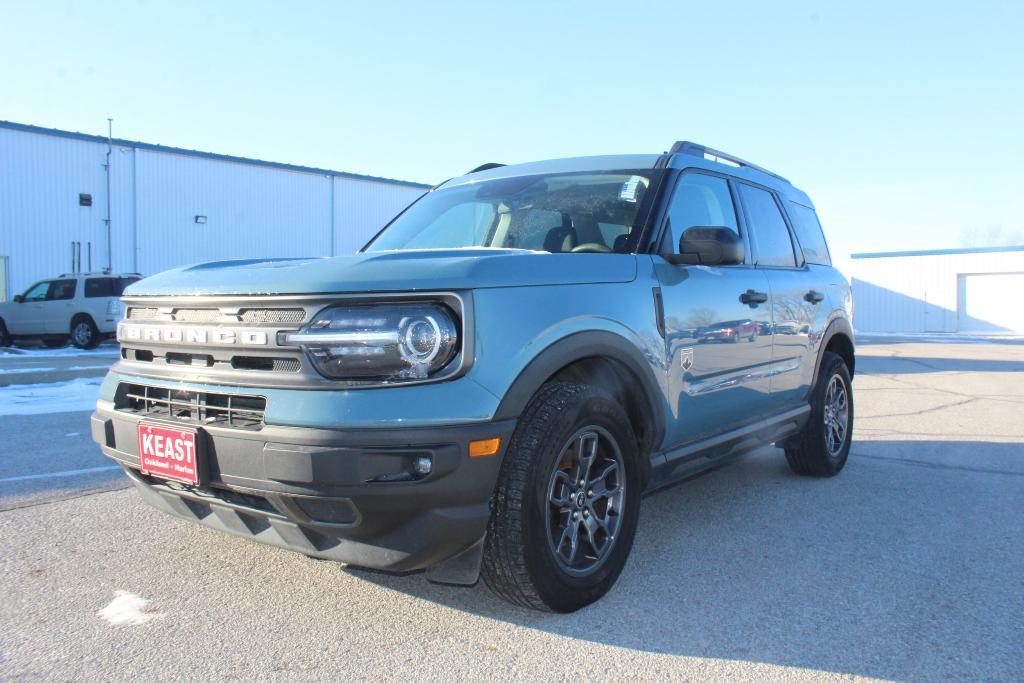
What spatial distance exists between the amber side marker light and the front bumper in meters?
0.02

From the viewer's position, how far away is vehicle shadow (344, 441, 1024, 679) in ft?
8.93

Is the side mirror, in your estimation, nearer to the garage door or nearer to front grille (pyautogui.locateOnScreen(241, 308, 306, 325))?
front grille (pyautogui.locateOnScreen(241, 308, 306, 325))


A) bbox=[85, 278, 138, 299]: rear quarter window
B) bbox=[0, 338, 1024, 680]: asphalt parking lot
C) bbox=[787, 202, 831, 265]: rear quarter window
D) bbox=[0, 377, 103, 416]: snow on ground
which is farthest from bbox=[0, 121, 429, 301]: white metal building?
bbox=[0, 338, 1024, 680]: asphalt parking lot

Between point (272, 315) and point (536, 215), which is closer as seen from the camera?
point (272, 315)

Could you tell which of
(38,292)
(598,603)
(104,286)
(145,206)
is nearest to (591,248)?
(598,603)

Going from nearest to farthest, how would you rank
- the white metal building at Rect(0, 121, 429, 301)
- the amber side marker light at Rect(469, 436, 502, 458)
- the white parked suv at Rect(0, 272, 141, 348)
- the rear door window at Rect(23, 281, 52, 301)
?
the amber side marker light at Rect(469, 436, 502, 458), the white parked suv at Rect(0, 272, 141, 348), the rear door window at Rect(23, 281, 52, 301), the white metal building at Rect(0, 121, 429, 301)

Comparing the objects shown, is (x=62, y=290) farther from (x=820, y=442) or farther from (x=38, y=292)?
(x=820, y=442)

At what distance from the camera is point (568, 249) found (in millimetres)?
3641

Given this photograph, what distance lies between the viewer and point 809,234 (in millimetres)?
5598

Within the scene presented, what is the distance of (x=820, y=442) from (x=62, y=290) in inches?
720

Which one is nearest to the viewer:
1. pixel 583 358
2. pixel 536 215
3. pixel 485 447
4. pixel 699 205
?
pixel 485 447

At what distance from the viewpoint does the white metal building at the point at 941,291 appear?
115 feet

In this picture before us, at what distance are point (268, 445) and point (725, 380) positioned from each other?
234 cm

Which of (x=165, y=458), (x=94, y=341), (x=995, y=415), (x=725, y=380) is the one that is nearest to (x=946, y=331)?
(x=995, y=415)
